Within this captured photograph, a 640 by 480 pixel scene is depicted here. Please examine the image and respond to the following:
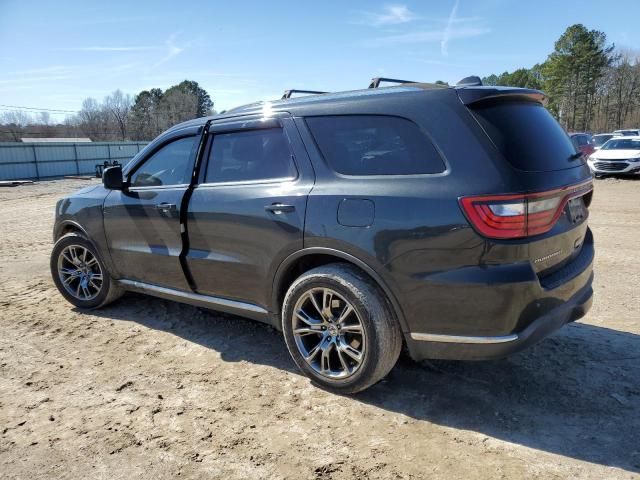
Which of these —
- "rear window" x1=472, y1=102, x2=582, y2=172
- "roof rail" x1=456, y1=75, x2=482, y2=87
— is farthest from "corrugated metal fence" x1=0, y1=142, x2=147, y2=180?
"rear window" x1=472, y1=102, x2=582, y2=172

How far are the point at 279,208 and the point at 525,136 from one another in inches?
61.1

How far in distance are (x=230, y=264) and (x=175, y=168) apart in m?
1.09

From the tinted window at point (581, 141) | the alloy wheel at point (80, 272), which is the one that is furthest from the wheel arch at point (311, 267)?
the tinted window at point (581, 141)

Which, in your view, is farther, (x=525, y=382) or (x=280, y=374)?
(x=280, y=374)

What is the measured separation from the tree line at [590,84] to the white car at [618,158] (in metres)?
36.8

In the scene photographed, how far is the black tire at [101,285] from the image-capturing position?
465 centimetres

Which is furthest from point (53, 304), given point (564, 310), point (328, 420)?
point (564, 310)

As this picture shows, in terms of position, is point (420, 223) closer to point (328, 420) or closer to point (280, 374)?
point (328, 420)

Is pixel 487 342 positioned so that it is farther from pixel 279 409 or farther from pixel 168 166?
pixel 168 166

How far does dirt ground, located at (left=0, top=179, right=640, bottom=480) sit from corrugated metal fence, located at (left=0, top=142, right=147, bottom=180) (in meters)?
33.1

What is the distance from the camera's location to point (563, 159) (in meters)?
2.86

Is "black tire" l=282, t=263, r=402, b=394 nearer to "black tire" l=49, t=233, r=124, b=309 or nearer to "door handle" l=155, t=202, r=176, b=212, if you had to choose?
"door handle" l=155, t=202, r=176, b=212

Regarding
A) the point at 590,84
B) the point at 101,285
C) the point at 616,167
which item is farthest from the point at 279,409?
the point at 590,84

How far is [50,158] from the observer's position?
34.4 meters
